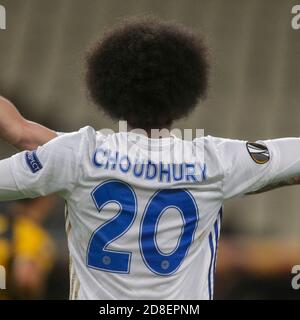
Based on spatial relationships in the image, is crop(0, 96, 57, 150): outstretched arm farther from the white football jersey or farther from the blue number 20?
the blue number 20

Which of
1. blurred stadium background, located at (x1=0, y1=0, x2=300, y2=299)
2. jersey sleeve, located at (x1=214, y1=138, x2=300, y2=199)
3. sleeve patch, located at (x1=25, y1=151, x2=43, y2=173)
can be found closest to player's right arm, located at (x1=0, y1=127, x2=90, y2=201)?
sleeve patch, located at (x1=25, y1=151, x2=43, y2=173)

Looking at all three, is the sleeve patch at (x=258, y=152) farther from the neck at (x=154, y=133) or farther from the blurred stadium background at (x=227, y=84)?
the blurred stadium background at (x=227, y=84)

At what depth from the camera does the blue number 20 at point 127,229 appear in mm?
2025

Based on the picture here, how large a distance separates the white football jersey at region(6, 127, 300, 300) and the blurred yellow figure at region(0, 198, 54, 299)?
3.40 metres

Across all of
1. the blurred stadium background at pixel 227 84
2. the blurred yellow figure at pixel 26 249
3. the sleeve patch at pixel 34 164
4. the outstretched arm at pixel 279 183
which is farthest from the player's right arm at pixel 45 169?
the blurred stadium background at pixel 227 84

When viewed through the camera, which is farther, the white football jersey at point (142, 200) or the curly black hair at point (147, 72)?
the curly black hair at point (147, 72)

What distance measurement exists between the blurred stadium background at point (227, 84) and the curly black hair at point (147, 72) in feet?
12.1

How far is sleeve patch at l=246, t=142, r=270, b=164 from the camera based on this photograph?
2070mm

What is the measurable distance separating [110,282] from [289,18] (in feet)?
20.1

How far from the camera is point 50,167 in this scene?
1973mm

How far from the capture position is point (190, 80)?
7.20ft

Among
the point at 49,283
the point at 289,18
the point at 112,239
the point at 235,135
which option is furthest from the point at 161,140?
the point at 289,18

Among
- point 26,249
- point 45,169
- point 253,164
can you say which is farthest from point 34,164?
point 26,249
